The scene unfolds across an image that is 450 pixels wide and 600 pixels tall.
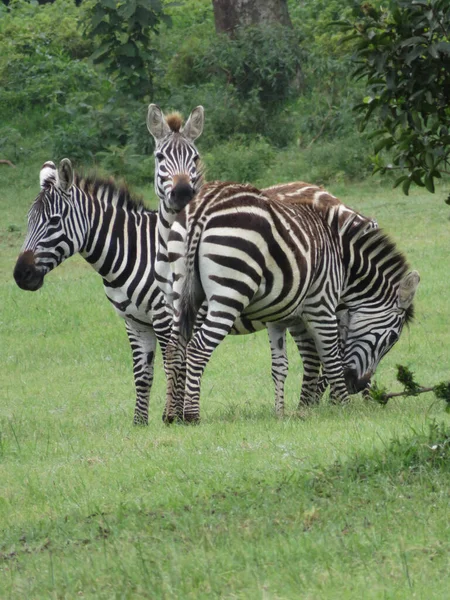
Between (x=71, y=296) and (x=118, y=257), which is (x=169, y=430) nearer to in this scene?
(x=118, y=257)

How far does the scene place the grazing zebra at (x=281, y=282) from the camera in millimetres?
8602

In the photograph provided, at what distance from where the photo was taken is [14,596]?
5.21 meters

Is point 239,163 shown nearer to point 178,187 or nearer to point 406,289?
point 406,289

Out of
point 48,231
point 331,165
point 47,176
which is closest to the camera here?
point 48,231

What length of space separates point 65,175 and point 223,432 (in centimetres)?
285

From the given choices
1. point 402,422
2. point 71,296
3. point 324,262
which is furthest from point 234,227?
point 71,296

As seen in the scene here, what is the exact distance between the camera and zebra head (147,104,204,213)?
30.4ft

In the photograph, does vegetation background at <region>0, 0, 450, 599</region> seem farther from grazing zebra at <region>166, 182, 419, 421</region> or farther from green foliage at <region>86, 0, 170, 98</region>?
grazing zebra at <region>166, 182, 419, 421</region>

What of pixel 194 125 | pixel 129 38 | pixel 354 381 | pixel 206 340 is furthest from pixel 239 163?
pixel 206 340

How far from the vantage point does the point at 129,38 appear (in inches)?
886

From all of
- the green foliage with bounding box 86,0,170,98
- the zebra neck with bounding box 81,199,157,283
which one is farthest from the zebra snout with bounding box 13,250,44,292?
the green foliage with bounding box 86,0,170,98

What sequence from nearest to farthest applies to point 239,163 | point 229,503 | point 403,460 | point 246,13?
point 229,503 < point 403,460 < point 239,163 < point 246,13

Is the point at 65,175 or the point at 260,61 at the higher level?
the point at 260,61

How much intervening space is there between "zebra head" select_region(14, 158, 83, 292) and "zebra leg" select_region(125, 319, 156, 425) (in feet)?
2.98
